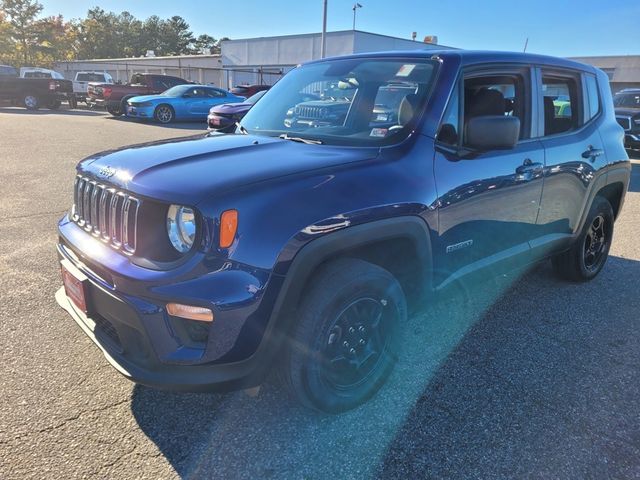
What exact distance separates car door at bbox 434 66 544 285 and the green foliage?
64.0 meters

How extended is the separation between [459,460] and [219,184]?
1685 mm

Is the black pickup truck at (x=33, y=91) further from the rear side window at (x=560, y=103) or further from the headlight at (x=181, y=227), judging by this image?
the headlight at (x=181, y=227)

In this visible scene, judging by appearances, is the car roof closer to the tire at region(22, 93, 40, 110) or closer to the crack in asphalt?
the crack in asphalt

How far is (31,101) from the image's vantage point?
903 inches

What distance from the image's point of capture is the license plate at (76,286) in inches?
90.6

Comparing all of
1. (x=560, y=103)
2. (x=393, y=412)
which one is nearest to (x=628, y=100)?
(x=560, y=103)

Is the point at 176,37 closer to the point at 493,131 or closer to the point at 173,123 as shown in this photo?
the point at 173,123

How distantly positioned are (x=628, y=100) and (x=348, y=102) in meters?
13.9

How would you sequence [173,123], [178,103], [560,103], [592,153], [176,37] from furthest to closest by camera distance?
[176,37], [173,123], [178,103], [592,153], [560,103]

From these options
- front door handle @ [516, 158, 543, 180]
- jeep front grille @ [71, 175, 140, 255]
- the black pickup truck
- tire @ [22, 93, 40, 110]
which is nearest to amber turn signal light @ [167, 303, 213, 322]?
jeep front grille @ [71, 175, 140, 255]

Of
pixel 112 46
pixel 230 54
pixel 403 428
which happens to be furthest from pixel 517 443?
pixel 112 46

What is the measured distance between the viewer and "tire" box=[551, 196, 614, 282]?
4.20 m

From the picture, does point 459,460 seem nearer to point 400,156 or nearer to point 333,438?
point 333,438

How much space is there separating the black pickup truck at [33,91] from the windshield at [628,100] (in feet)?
75.4
